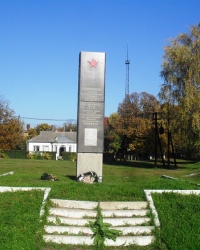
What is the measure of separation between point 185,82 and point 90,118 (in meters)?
16.5

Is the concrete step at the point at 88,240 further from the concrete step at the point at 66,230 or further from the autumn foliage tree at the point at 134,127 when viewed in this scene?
the autumn foliage tree at the point at 134,127

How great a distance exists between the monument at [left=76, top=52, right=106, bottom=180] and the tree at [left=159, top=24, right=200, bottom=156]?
1522cm

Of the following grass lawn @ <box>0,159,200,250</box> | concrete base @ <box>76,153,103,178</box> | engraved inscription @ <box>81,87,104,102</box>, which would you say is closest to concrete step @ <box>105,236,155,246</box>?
grass lawn @ <box>0,159,200,250</box>

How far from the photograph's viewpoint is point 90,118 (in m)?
14.5

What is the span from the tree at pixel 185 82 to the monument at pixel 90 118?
49.9 ft

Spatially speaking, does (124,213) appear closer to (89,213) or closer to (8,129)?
(89,213)

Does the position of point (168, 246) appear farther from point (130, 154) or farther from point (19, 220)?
point (130, 154)

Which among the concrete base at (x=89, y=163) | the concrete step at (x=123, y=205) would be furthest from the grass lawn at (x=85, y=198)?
the concrete base at (x=89, y=163)

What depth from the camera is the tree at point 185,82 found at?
28.8m

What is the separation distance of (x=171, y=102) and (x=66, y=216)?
78.0ft

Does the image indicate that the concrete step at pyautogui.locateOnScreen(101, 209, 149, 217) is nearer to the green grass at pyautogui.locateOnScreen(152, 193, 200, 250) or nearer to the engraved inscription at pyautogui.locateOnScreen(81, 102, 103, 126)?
the green grass at pyautogui.locateOnScreen(152, 193, 200, 250)

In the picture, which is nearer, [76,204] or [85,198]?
[76,204]

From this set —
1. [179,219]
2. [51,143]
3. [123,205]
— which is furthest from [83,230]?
[51,143]

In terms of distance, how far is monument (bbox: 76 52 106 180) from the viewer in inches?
570
